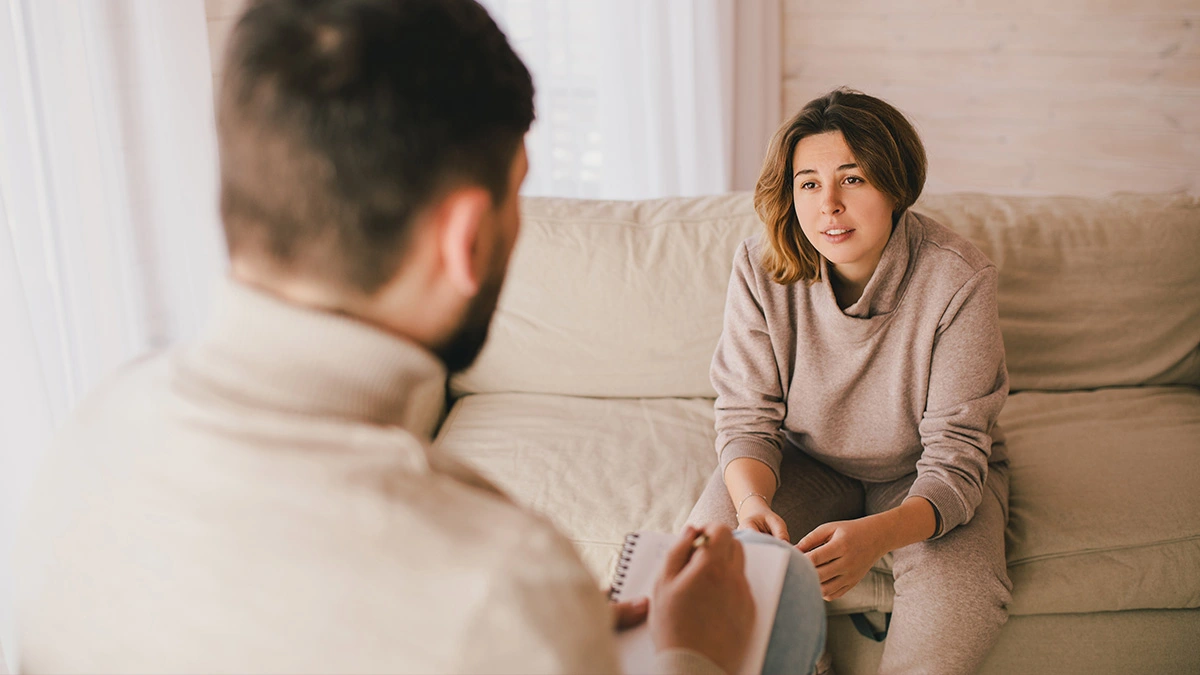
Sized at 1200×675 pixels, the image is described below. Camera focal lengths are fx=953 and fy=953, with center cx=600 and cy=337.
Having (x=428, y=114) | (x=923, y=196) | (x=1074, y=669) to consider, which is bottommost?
(x=1074, y=669)

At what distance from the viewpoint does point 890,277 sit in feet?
4.87

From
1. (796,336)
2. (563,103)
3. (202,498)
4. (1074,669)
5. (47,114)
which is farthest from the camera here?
(563,103)

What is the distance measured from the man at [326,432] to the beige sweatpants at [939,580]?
86cm

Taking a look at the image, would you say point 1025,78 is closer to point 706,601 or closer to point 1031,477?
point 1031,477

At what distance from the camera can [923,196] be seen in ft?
6.46

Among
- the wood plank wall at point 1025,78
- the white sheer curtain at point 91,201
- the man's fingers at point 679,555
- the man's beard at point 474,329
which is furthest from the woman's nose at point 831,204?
the wood plank wall at point 1025,78

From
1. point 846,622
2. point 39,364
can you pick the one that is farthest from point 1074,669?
point 39,364

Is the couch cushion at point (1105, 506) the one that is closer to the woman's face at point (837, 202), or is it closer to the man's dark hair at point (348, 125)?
the woman's face at point (837, 202)

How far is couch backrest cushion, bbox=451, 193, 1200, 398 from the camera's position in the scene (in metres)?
1.88

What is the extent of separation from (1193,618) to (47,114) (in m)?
2.15

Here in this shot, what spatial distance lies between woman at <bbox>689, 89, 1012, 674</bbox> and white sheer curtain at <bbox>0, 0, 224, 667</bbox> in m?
1.15

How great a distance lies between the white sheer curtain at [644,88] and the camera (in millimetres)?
2922

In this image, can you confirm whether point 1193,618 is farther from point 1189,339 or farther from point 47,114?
point 47,114

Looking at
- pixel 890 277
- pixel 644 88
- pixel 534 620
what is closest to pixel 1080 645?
pixel 890 277
